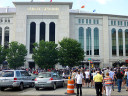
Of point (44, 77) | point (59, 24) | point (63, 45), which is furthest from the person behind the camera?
point (59, 24)

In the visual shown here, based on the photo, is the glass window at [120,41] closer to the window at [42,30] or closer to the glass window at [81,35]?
the glass window at [81,35]

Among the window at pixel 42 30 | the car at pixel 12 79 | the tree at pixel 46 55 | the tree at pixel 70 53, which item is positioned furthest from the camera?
the window at pixel 42 30

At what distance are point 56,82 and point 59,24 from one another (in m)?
35.5

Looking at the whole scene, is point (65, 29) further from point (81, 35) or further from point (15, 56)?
point (15, 56)

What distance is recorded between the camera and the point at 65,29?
4997cm

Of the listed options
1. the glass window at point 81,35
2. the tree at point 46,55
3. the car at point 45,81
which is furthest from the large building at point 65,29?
the car at point 45,81

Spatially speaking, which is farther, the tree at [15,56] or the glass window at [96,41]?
the glass window at [96,41]

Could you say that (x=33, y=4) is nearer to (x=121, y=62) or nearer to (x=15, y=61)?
(x=15, y=61)

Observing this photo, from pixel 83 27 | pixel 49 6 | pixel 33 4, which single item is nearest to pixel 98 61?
pixel 83 27

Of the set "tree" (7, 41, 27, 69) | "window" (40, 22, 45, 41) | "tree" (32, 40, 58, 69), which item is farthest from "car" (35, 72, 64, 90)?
"window" (40, 22, 45, 41)

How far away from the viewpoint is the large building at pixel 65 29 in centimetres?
5012

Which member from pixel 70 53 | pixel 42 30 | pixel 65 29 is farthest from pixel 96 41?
pixel 70 53

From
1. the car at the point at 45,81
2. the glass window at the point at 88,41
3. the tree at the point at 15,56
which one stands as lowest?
the car at the point at 45,81

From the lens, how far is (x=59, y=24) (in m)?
50.5
